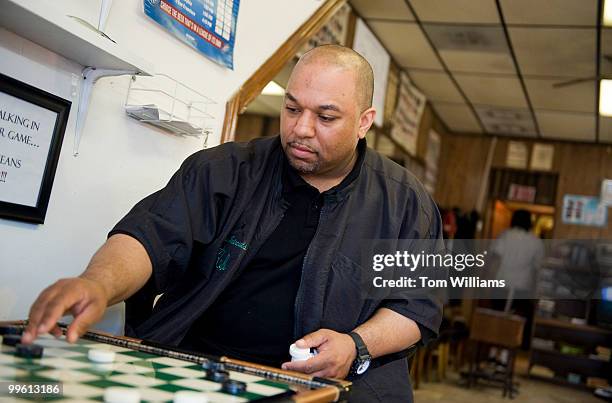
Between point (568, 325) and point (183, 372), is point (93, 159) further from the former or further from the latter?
point (568, 325)

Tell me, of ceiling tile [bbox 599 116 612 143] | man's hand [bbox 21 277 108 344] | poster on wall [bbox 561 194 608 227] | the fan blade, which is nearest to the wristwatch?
man's hand [bbox 21 277 108 344]

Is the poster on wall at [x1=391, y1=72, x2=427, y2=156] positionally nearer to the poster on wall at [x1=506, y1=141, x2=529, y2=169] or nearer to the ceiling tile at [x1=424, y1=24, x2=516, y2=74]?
the ceiling tile at [x1=424, y1=24, x2=516, y2=74]

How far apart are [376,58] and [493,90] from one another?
1823 millimetres

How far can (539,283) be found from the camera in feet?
30.2

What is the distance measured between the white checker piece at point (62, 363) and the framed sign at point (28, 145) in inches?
25.2

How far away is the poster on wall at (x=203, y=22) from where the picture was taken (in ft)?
7.07

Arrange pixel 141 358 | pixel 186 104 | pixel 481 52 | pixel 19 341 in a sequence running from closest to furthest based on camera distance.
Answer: pixel 19 341 < pixel 141 358 < pixel 186 104 < pixel 481 52

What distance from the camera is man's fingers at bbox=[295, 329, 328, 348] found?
1.51m

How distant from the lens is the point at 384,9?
209 inches

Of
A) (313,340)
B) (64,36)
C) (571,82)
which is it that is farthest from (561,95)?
(64,36)

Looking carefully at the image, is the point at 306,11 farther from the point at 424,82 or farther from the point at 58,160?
the point at 424,82

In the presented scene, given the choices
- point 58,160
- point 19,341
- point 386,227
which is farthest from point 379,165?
point 19,341

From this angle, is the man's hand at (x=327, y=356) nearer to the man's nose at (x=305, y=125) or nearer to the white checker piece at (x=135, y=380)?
the white checker piece at (x=135, y=380)

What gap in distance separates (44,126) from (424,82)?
5919 mm
